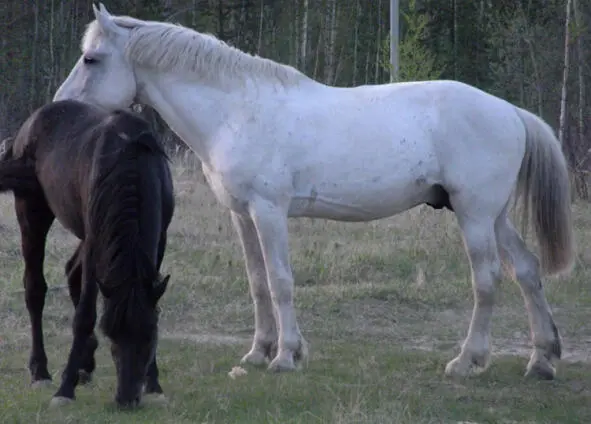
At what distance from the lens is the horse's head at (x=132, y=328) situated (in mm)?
4918

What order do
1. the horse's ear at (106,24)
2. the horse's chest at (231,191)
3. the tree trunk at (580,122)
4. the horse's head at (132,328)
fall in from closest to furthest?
the horse's head at (132,328), the horse's chest at (231,191), the horse's ear at (106,24), the tree trunk at (580,122)

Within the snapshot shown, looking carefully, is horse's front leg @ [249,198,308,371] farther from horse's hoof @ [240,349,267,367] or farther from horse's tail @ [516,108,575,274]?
horse's tail @ [516,108,575,274]

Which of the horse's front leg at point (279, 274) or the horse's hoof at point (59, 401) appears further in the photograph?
the horse's front leg at point (279, 274)

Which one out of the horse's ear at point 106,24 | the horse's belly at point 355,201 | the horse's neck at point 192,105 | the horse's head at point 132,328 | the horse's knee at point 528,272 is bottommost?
the horse's knee at point 528,272

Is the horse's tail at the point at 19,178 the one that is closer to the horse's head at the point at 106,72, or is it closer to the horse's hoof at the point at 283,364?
the horse's head at the point at 106,72

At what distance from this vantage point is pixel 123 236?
5.06m

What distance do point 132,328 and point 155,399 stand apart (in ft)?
2.19

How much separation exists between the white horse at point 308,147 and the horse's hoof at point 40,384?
1.29 m

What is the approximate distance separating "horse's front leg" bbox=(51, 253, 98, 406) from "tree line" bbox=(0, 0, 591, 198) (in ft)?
45.5

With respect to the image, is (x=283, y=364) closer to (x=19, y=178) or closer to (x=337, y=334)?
(x=337, y=334)

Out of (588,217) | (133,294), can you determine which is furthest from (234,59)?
(588,217)

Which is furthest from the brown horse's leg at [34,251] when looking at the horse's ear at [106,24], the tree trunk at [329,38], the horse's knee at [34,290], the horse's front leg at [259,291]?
the tree trunk at [329,38]

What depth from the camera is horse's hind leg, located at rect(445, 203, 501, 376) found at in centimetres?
671

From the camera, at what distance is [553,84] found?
2125 centimetres
